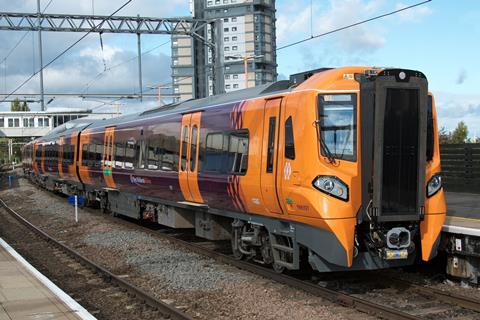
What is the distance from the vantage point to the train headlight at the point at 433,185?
7898mm

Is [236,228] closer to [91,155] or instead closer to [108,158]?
[108,158]

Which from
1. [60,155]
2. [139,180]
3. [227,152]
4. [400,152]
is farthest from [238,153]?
[60,155]

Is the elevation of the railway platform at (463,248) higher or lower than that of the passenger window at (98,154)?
lower

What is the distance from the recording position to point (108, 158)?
17.4m

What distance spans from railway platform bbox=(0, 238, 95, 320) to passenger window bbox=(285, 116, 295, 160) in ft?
10.9

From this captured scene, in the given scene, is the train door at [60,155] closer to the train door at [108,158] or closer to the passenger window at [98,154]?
the passenger window at [98,154]

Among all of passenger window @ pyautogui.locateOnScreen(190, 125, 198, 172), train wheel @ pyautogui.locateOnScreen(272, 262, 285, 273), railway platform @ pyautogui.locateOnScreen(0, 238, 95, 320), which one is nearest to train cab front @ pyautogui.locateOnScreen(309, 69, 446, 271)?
train wheel @ pyautogui.locateOnScreen(272, 262, 285, 273)

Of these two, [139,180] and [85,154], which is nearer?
[139,180]

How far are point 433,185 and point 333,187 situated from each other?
5.67 feet

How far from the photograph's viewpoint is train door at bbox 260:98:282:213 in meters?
8.22

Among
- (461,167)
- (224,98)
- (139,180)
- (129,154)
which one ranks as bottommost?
(139,180)

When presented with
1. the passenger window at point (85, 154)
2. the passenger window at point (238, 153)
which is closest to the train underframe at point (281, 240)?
the passenger window at point (238, 153)

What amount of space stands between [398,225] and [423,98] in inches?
68.9

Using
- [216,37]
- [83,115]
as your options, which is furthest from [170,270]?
[83,115]
